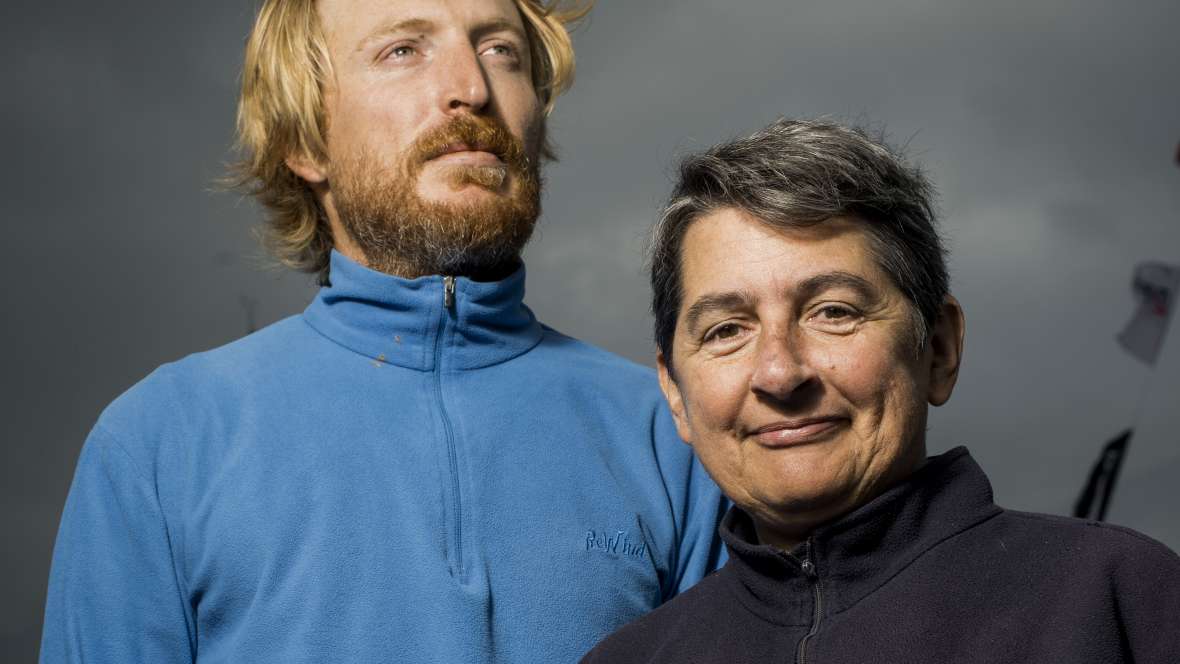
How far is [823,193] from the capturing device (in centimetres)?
217

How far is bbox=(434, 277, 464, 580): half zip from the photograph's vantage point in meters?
2.58

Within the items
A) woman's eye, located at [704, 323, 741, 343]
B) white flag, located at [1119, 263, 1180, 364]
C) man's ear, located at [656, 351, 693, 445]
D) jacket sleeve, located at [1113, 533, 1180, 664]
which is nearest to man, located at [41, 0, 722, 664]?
man's ear, located at [656, 351, 693, 445]

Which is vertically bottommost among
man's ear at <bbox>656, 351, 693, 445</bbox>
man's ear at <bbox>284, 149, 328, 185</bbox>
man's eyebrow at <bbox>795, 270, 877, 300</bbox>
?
man's ear at <bbox>656, 351, 693, 445</bbox>

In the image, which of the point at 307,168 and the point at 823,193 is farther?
the point at 307,168

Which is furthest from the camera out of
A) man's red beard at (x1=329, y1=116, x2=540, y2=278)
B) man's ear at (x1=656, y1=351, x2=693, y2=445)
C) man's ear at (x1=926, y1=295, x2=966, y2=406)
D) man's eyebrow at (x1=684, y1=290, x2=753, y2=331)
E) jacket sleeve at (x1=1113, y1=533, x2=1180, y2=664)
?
man's red beard at (x1=329, y1=116, x2=540, y2=278)

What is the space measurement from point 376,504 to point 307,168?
901 mm

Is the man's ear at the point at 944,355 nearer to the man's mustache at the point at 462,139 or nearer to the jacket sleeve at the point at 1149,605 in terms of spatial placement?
the jacket sleeve at the point at 1149,605

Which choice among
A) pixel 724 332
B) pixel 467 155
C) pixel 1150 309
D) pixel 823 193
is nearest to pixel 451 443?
pixel 467 155

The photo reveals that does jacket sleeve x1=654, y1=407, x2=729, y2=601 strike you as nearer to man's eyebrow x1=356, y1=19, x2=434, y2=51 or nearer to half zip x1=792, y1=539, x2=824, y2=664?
half zip x1=792, y1=539, x2=824, y2=664

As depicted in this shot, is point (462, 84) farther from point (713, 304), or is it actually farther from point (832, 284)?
point (832, 284)

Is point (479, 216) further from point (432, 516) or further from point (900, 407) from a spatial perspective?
point (900, 407)

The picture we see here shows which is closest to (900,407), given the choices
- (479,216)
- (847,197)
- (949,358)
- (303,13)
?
(949,358)

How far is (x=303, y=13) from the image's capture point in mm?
3158

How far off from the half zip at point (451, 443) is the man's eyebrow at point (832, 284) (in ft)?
2.70
